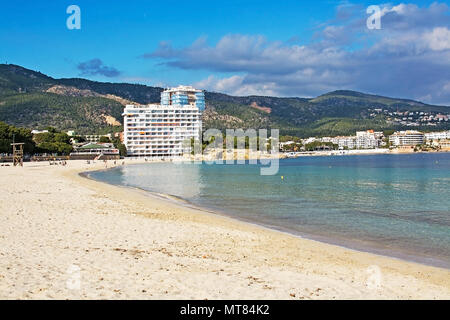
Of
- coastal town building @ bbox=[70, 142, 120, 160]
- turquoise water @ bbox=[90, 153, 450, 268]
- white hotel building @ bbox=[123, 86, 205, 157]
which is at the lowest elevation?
turquoise water @ bbox=[90, 153, 450, 268]

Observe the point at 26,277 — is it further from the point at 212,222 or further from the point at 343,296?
the point at 212,222

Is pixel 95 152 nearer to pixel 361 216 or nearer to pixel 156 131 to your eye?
pixel 156 131

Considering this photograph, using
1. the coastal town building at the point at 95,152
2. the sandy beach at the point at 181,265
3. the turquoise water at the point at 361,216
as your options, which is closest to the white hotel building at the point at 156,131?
the coastal town building at the point at 95,152

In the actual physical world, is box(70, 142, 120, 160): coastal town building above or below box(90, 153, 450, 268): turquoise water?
above

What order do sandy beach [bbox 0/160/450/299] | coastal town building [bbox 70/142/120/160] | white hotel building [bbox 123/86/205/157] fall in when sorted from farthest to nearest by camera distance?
white hotel building [bbox 123/86/205/157], coastal town building [bbox 70/142/120/160], sandy beach [bbox 0/160/450/299]

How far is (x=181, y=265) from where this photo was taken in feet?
32.2

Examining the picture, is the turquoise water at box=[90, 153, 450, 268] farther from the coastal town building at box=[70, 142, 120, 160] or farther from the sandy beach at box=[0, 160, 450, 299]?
the coastal town building at box=[70, 142, 120, 160]

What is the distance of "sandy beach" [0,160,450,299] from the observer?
7816mm

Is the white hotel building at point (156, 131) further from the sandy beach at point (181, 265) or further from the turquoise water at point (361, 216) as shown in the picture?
the sandy beach at point (181, 265)

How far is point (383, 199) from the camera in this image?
2964 centimetres

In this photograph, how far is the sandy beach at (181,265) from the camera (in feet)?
25.6

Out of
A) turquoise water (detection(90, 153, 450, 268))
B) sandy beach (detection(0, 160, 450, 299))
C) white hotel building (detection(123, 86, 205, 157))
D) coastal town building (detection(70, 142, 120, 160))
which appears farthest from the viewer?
white hotel building (detection(123, 86, 205, 157))

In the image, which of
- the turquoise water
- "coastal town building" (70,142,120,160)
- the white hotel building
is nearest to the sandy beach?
the turquoise water
